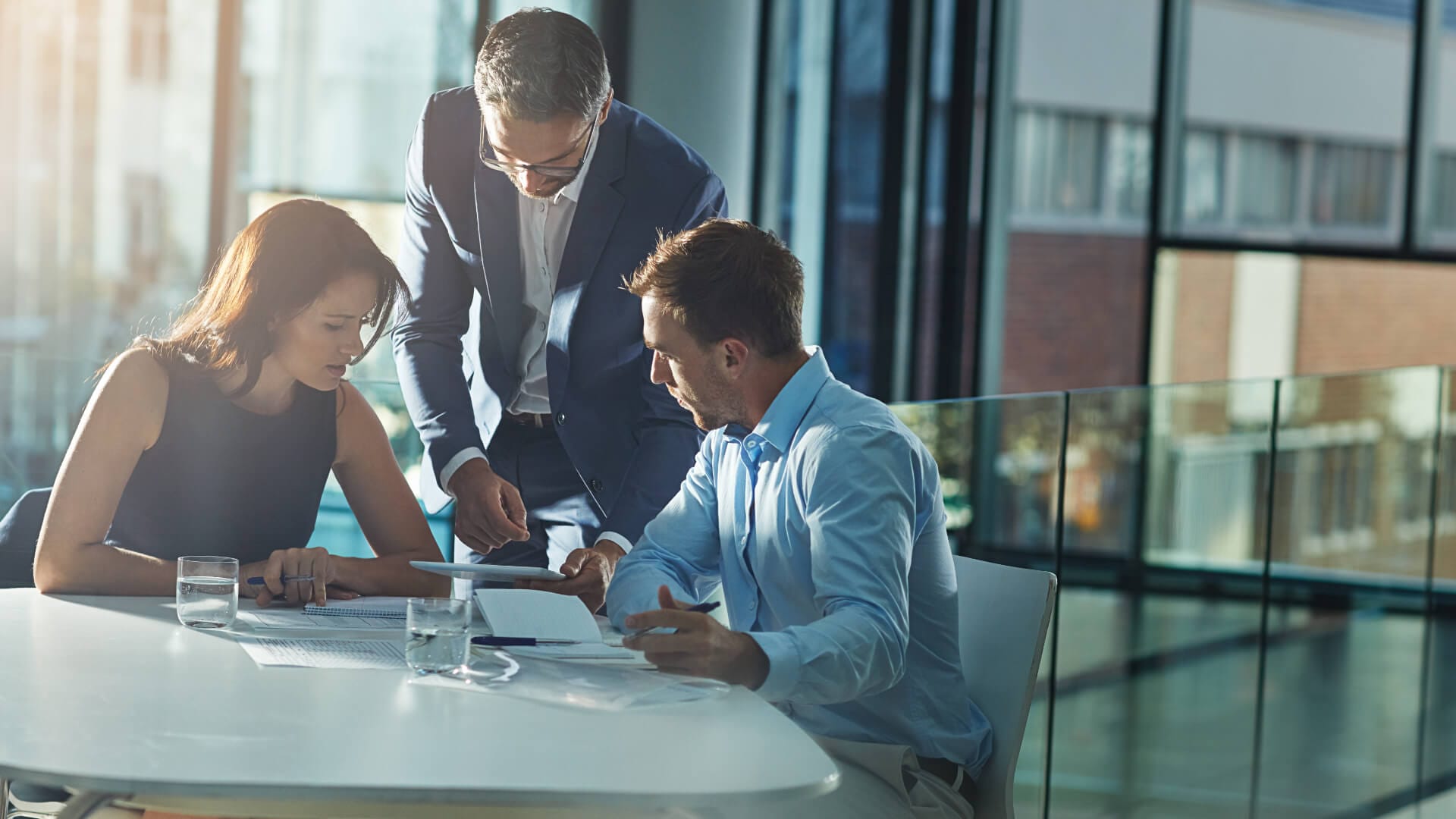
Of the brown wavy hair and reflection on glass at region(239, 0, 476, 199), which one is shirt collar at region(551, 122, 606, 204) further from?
reflection on glass at region(239, 0, 476, 199)

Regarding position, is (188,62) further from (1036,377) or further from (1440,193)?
(1440,193)

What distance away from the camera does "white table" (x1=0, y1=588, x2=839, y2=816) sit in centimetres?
117

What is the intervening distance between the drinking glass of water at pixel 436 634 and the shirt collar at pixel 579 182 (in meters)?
1.15

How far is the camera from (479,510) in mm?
2621

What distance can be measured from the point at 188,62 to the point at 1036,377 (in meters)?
3.95

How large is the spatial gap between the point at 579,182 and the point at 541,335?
29 centimetres

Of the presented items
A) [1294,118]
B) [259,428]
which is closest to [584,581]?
[259,428]

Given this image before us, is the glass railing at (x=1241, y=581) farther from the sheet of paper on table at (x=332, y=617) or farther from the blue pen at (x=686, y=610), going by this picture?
the sheet of paper on table at (x=332, y=617)

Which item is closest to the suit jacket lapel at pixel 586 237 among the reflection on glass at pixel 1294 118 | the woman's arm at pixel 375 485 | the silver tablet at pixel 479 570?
the woman's arm at pixel 375 485

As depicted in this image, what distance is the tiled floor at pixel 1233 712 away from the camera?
410 cm

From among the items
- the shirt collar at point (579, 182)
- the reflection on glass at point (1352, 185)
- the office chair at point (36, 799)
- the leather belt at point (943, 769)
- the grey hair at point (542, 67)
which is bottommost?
the office chair at point (36, 799)

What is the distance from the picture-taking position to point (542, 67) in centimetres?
231

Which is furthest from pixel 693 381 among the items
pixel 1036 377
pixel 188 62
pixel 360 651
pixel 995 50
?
pixel 1036 377

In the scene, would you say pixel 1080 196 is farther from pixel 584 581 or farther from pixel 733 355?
pixel 733 355
